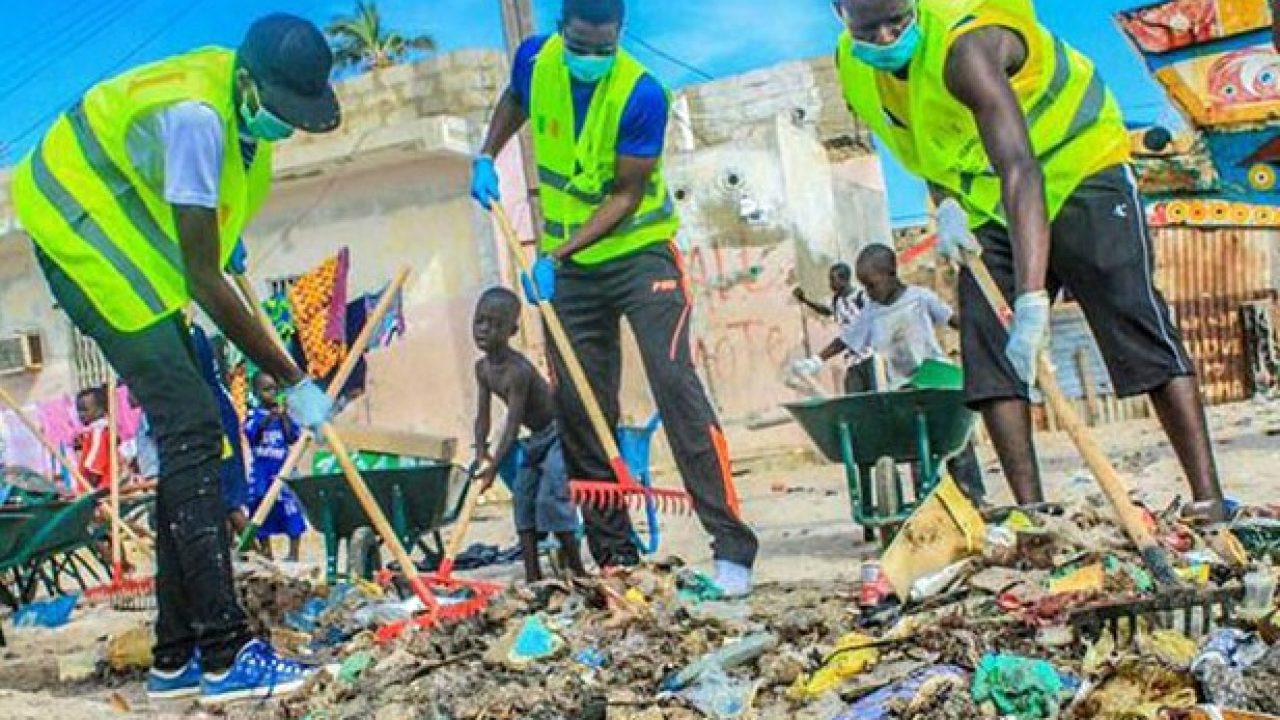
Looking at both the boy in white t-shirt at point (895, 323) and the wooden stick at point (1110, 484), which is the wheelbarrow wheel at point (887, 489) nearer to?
the boy in white t-shirt at point (895, 323)

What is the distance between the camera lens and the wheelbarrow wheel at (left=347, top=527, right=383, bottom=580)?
6070 mm

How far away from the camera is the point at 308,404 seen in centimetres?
397

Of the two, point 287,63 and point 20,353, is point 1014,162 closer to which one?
point 287,63

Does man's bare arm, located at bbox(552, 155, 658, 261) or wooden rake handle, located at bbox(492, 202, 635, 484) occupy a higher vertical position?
man's bare arm, located at bbox(552, 155, 658, 261)

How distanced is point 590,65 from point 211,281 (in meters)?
1.61

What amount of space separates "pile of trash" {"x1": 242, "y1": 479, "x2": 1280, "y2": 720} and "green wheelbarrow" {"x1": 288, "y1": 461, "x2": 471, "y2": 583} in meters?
1.74

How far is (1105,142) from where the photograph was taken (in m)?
3.88

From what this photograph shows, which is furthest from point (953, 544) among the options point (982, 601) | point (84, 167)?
point (84, 167)

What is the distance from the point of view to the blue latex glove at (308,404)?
3.96 meters

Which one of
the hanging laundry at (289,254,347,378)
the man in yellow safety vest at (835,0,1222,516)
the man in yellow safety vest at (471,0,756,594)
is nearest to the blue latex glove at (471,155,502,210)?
the man in yellow safety vest at (471,0,756,594)

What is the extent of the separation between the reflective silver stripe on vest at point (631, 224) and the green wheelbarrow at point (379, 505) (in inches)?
62.7

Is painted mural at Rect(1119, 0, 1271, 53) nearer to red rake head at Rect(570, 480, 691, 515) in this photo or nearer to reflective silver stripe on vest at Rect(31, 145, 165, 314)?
red rake head at Rect(570, 480, 691, 515)

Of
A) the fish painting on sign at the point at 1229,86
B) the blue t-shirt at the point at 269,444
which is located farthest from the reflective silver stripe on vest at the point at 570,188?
the fish painting on sign at the point at 1229,86

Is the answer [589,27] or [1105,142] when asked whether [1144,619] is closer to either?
[1105,142]
